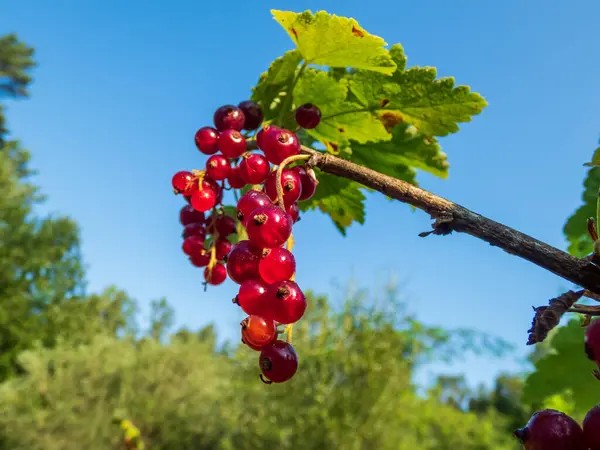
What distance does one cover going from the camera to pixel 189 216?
106cm

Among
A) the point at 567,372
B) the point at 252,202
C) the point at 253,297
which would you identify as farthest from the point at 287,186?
the point at 567,372

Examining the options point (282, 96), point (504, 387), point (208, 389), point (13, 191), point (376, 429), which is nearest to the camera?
point (282, 96)

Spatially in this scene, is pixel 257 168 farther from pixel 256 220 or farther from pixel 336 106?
pixel 336 106

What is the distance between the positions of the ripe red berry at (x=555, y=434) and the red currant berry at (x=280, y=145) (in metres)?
0.49

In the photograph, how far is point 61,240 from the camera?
18141 millimetres

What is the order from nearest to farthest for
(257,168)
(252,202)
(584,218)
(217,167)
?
1. (252,202)
2. (257,168)
3. (217,167)
4. (584,218)

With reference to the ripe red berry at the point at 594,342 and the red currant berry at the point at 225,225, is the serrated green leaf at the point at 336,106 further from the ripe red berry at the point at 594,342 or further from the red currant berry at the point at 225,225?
the ripe red berry at the point at 594,342

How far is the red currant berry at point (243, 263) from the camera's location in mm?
684

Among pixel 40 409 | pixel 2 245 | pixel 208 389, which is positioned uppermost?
pixel 2 245

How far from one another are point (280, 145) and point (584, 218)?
941 millimetres

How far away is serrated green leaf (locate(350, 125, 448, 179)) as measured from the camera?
108 centimetres

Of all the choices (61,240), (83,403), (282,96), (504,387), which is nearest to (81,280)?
(61,240)

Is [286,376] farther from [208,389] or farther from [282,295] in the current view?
[208,389]

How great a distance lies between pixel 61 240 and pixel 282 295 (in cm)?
1967
